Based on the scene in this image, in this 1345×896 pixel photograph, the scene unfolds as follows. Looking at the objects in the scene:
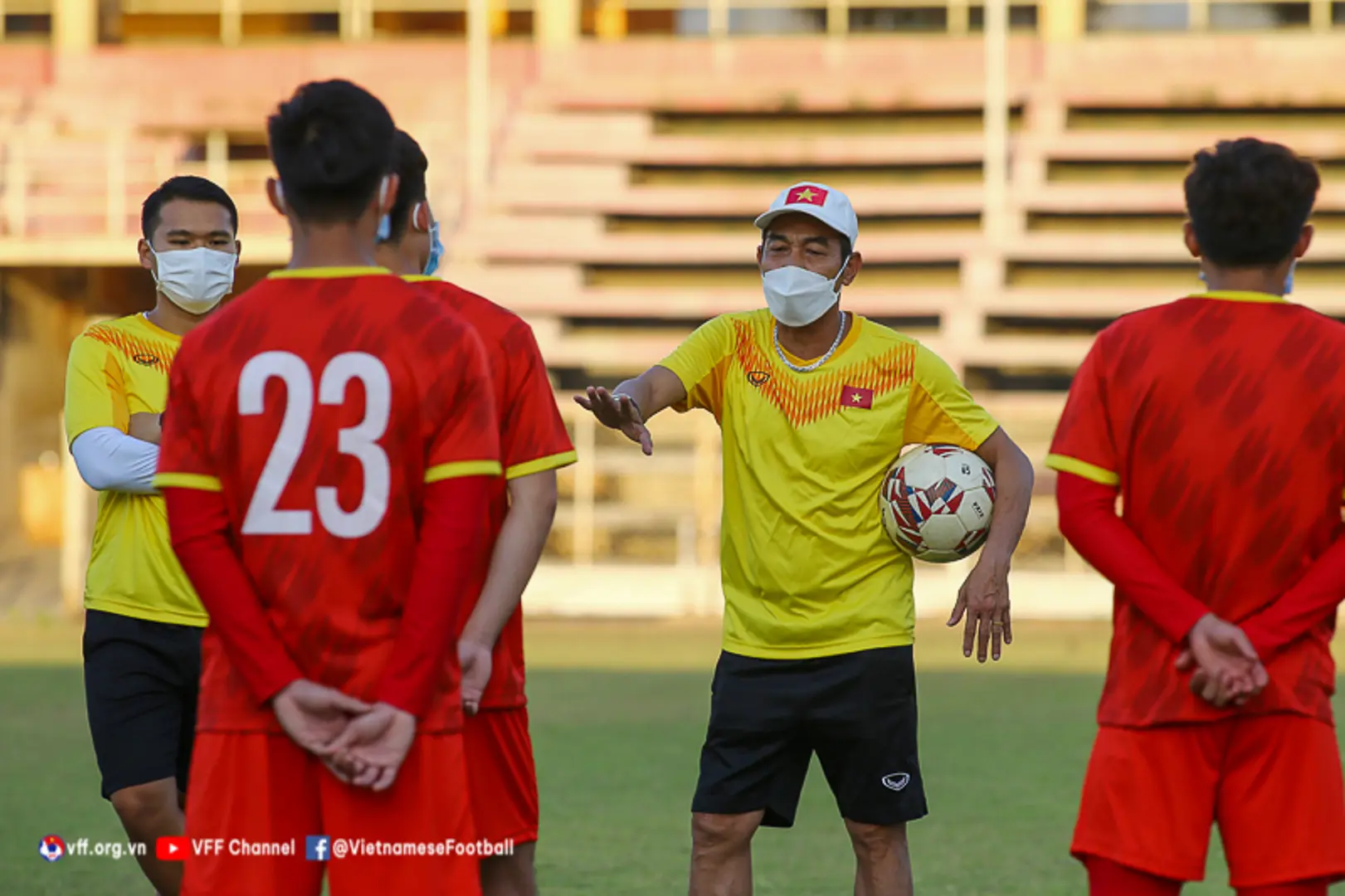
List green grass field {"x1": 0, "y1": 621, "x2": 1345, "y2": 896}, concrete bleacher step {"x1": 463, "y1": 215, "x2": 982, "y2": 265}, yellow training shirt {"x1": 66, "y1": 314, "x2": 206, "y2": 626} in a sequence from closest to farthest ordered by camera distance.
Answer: yellow training shirt {"x1": 66, "y1": 314, "x2": 206, "y2": 626} < green grass field {"x1": 0, "y1": 621, "x2": 1345, "y2": 896} < concrete bleacher step {"x1": 463, "y1": 215, "x2": 982, "y2": 265}

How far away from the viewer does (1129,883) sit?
4137 mm

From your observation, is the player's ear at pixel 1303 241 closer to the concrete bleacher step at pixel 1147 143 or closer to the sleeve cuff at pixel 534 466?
the sleeve cuff at pixel 534 466

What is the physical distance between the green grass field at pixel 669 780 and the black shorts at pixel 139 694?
191 centimetres

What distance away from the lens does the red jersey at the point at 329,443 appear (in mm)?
3773

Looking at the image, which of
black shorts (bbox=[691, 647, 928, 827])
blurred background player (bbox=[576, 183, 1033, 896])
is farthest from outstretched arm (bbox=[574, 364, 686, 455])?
black shorts (bbox=[691, 647, 928, 827])

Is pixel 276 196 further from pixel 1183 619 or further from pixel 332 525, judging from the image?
pixel 1183 619

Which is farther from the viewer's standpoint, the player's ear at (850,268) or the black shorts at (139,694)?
the player's ear at (850,268)

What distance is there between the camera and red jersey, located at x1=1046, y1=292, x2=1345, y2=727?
4.17m

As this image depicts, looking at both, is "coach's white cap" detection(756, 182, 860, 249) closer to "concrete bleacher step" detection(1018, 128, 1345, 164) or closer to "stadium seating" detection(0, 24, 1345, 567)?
"stadium seating" detection(0, 24, 1345, 567)

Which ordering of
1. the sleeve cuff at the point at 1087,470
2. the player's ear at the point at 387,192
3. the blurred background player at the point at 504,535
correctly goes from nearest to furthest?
1. the player's ear at the point at 387,192
2. the sleeve cuff at the point at 1087,470
3. the blurred background player at the point at 504,535

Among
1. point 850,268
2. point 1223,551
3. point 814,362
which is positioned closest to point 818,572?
point 814,362

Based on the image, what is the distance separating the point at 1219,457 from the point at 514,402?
151 cm

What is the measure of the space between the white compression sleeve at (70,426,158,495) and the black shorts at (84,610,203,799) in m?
0.37

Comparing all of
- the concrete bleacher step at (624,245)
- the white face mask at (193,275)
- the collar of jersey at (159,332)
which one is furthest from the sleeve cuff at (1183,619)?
the concrete bleacher step at (624,245)
